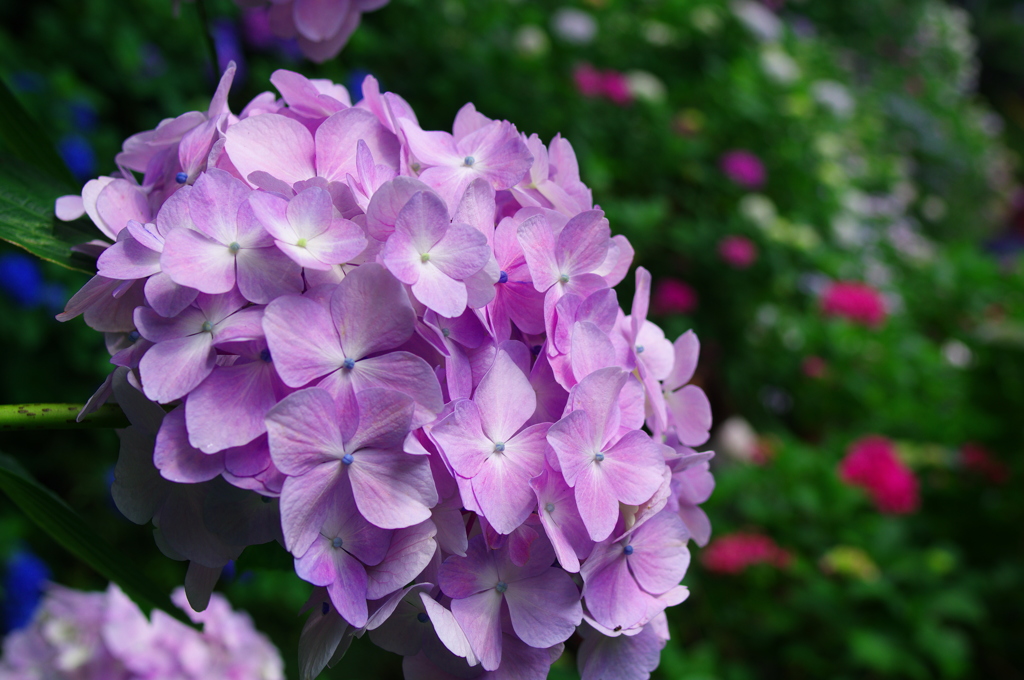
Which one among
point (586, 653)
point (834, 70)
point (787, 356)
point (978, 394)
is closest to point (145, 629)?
point (586, 653)

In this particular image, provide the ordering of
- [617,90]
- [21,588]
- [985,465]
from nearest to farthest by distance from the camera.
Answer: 1. [21,588]
2. [985,465]
3. [617,90]

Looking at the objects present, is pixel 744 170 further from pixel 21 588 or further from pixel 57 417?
pixel 57 417

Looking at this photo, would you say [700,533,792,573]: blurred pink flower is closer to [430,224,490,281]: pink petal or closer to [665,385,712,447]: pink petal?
[665,385,712,447]: pink petal

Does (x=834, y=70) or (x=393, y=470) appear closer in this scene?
(x=393, y=470)

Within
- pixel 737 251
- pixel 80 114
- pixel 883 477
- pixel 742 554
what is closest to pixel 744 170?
pixel 737 251

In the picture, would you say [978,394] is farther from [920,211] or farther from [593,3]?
[920,211]

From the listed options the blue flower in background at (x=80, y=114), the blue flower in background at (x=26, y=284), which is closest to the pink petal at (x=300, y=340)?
the blue flower in background at (x=26, y=284)

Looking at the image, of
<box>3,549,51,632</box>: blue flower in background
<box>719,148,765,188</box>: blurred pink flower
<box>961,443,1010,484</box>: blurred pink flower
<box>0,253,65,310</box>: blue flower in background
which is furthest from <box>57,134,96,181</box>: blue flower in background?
<box>961,443,1010,484</box>: blurred pink flower
